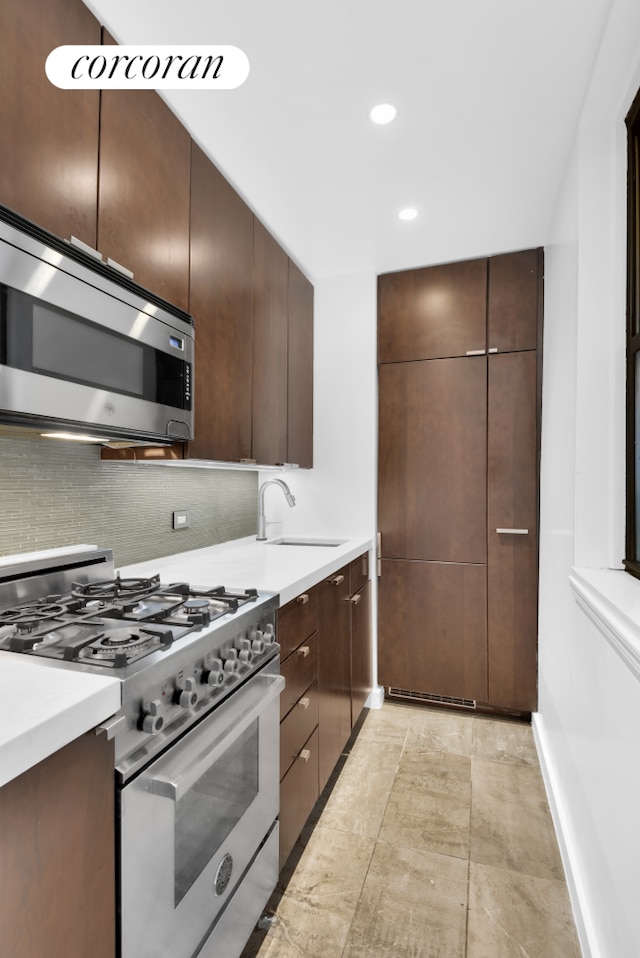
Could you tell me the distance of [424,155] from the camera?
1.86 meters

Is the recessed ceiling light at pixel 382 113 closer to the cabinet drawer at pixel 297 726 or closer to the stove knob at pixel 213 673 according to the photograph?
the stove knob at pixel 213 673

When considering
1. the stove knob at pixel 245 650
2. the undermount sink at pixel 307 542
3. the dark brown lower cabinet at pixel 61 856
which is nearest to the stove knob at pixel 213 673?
the stove knob at pixel 245 650

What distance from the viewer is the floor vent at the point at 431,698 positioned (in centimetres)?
267

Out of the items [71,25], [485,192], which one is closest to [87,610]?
[71,25]

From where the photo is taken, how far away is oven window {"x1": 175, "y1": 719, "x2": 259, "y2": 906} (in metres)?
1.00

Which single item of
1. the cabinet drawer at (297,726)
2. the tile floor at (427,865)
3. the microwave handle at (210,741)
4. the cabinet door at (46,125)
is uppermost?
the cabinet door at (46,125)

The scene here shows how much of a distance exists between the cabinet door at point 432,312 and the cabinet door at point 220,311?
1.01 m

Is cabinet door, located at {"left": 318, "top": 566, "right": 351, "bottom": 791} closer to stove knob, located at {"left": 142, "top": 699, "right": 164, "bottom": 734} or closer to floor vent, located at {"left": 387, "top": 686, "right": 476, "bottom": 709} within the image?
floor vent, located at {"left": 387, "top": 686, "right": 476, "bottom": 709}

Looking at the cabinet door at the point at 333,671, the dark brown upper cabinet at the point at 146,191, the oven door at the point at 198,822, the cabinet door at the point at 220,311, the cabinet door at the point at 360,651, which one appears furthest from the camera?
the cabinet door at the point at 360,651

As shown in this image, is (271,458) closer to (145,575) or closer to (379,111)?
(145,575)

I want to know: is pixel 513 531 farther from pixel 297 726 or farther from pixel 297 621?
pixel 297 726

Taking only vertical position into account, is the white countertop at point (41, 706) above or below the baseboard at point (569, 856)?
above

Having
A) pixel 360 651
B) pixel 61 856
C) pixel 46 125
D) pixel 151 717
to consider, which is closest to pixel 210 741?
pixel 151 717

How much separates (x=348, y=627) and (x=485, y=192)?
202 cm
